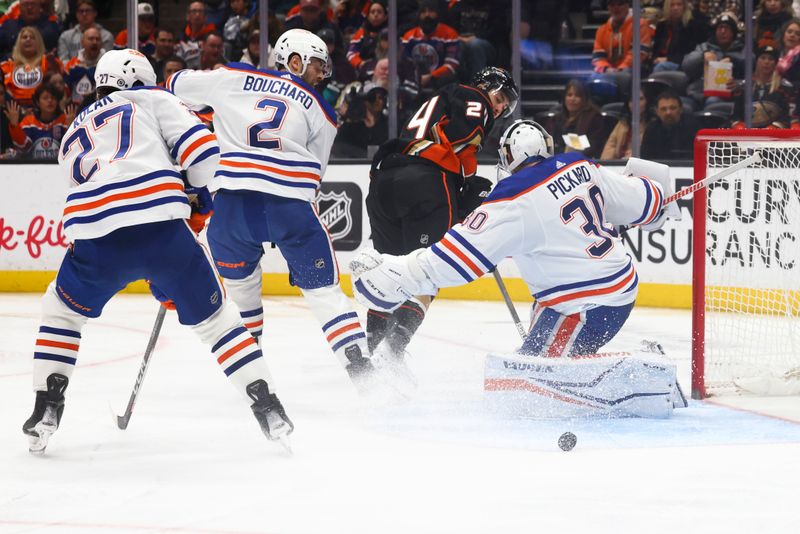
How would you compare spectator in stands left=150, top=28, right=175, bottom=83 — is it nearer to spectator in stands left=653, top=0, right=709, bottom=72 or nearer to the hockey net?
spectator in stands left=653, top=0, right=709, bottom=72

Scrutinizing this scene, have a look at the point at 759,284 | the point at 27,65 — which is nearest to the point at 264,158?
the point at 759,284

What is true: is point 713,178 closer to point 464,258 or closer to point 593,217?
point 593,217

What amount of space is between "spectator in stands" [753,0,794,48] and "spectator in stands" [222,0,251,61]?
121 inches

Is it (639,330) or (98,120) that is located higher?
(98,120)

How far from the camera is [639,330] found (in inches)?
225

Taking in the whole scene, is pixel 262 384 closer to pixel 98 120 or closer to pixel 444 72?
pixel 98 120

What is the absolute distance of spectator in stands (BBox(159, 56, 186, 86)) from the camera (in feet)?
24.7

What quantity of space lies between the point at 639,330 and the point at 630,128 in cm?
153

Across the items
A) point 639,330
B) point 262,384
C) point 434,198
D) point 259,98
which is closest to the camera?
point 262,384

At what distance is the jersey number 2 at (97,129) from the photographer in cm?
303

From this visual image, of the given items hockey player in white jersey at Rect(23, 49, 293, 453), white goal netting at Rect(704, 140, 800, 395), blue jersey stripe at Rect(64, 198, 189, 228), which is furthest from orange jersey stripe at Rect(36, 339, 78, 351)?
white goal netting at Rect(704, 140, 800, 395)

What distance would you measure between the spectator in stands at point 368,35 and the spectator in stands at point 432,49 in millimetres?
199

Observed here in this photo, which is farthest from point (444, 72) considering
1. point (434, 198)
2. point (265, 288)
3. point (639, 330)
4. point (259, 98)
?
point (259, 98)

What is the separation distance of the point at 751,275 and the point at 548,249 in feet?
4.79
